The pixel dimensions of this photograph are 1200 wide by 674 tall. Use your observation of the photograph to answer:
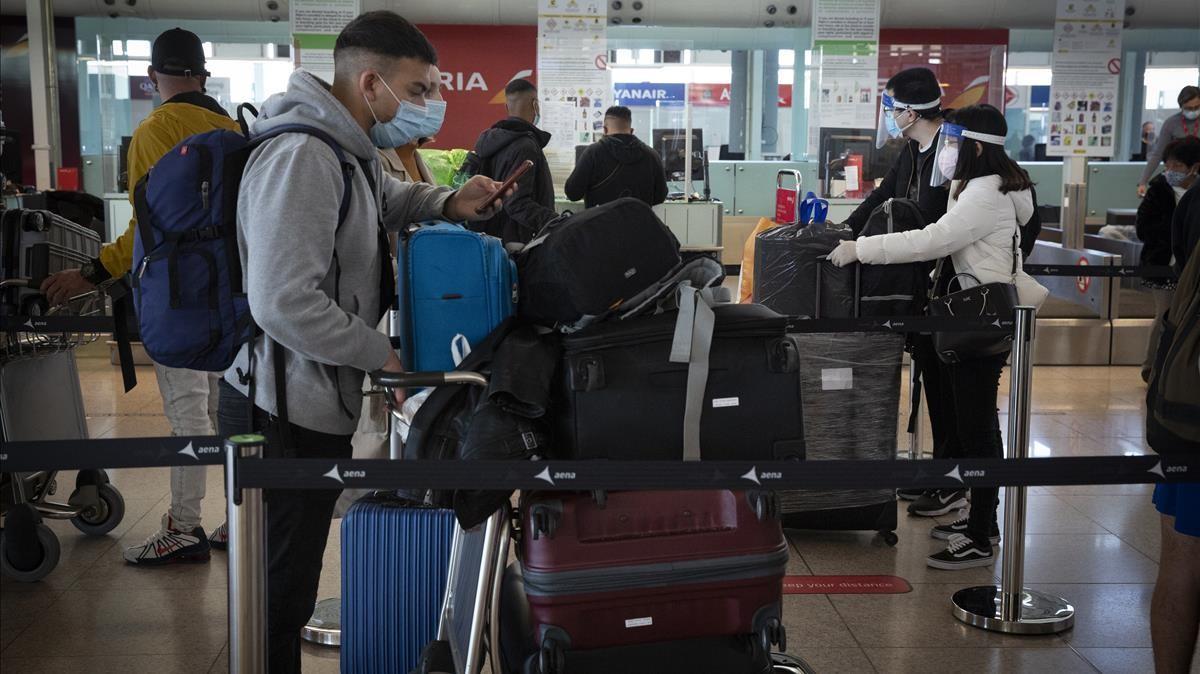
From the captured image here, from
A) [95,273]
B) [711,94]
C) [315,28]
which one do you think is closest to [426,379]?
[95,273]

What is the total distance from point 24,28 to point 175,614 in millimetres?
14004

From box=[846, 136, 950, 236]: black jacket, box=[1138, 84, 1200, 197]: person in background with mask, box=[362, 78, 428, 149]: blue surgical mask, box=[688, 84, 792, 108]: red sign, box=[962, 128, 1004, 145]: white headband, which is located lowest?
box=[846, 136, 950, 236]: black jacket

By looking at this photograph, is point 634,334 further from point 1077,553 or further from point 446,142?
point 446,142

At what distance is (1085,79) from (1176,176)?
3.74m

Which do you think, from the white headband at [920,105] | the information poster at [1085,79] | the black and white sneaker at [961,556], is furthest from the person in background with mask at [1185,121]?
the black and white sneaker at [961,556]

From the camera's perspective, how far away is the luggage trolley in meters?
3.64

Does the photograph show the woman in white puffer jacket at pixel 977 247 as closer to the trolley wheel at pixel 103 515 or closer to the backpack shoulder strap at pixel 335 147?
the backpack shoulder strap at pixel 335 147

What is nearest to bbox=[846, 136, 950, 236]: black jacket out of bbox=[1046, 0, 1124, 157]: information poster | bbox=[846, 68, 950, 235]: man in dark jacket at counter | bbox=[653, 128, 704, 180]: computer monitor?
bbox=[846, 68, 950, 235]: man in dark jacket at counter

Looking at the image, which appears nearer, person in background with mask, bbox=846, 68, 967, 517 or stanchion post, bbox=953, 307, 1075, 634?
stanchion post, bbox=953, 307, 1075, 634

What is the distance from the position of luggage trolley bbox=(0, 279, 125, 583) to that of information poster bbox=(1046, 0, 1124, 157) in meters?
8.13

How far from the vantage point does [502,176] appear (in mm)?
5312

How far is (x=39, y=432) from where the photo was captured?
13.0ft

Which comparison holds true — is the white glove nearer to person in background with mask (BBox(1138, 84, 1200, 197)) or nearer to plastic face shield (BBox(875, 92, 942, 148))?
plastic face shield (BBox(875, 92, 942, 148))

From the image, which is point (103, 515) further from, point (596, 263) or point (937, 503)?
point (937, 503)
